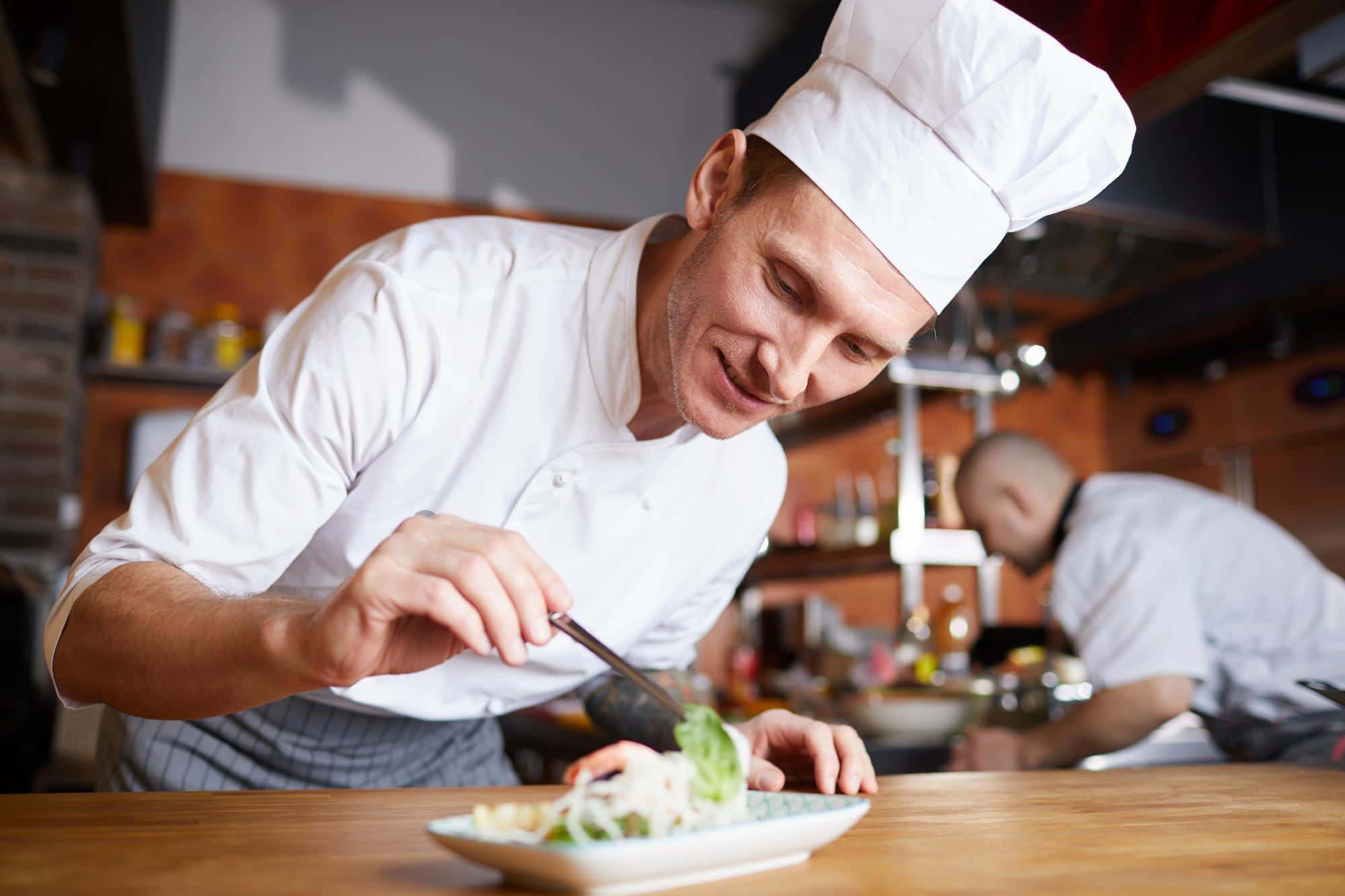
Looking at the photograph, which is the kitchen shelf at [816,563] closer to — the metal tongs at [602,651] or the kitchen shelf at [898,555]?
the kitchen shelf at [898,555]

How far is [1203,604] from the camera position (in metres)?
2.22

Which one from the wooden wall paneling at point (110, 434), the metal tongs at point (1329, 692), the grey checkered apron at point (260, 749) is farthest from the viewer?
the wooden wall paneling at point (110, 434)

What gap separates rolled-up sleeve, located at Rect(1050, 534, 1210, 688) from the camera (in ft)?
6.93

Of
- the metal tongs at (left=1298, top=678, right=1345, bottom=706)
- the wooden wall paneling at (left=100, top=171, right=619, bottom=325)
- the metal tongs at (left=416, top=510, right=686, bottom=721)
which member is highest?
the wooden wall paneling at (left=100, top=171, right=619, bottom=325)

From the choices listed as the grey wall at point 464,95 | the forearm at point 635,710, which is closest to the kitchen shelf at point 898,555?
the grey wall at point 464,95

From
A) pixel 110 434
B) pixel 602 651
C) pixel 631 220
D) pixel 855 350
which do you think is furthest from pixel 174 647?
pixel 631 220

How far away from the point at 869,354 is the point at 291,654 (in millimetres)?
637

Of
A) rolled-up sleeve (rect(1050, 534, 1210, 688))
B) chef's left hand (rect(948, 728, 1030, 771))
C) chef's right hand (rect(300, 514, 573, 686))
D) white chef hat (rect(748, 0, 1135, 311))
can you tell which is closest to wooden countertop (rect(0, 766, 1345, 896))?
chef's right hand (rect(300, 514, 573, 686))

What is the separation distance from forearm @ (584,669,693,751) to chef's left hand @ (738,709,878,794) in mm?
188

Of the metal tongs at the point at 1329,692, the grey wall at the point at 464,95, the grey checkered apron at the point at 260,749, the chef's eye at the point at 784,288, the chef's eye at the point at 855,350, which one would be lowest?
the grey checkered apron at the point at 260,749

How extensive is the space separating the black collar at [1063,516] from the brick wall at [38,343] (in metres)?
3.20

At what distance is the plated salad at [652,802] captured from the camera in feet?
1.98

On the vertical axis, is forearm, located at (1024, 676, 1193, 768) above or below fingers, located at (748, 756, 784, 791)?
below

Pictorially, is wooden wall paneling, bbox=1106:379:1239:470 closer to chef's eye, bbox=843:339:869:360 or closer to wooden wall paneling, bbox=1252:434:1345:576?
wooden wall paneling, bbox=1252:434:1345:576
